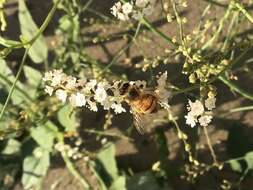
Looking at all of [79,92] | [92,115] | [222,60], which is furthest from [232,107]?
[79,92]

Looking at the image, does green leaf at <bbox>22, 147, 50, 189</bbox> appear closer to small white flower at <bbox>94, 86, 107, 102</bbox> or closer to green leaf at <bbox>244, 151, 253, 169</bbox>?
green leaf at <bbox>244, 151, 253, 169</bbox>

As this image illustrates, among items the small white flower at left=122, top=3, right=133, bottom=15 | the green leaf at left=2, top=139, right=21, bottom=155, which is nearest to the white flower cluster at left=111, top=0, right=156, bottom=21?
the small white flower at left=122, top=3, right=133, bottom=15

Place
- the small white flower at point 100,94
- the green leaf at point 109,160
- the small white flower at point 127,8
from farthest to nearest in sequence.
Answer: the green leaf at point 109,160, the small white flower at point 127,8, the small white flower at point 100,94

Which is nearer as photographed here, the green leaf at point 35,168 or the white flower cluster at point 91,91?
the white flower cluster at point 91,91

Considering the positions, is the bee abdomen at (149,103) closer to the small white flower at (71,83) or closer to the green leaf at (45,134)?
the small white flower at (71,83)

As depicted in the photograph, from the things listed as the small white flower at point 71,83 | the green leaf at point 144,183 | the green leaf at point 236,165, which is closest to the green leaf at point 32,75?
the green leaf at point 144,183

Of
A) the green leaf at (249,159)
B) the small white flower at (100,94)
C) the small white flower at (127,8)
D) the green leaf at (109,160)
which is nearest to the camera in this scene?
the small white flower at (100,94)

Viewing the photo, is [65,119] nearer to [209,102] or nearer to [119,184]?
[119,184]

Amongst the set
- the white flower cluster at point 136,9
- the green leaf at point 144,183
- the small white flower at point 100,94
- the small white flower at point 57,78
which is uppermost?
the white flower cluster at point 136,9
